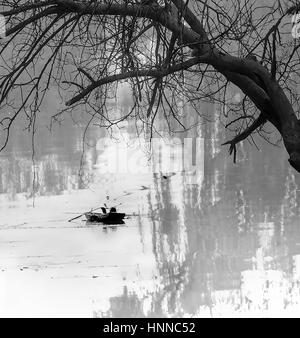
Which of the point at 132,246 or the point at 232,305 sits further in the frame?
the point at 132,246

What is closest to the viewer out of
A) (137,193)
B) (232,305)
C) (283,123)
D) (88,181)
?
(283,123)

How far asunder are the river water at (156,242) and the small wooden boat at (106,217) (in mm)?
291

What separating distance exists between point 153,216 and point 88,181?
527 cm

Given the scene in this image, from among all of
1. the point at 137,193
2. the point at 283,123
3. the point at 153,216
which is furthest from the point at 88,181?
the point at 283,123

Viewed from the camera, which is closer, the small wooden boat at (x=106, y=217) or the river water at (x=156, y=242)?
the river water at (x=156, y=242)

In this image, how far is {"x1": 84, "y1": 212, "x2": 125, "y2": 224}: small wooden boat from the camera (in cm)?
1711

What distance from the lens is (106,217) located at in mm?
17109

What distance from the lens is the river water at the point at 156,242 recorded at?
11.8 m

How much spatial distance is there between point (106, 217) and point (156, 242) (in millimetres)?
2321

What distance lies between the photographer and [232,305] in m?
11.6

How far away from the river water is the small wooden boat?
11.5 inches

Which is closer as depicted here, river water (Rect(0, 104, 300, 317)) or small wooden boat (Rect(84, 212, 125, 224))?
river water (Rect(0, 104, 300, 317))
